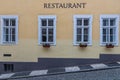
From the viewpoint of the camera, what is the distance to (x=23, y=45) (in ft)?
59.5

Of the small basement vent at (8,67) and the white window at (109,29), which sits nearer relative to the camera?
the white window at (109,29)

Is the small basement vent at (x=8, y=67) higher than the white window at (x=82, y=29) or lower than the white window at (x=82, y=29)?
lower

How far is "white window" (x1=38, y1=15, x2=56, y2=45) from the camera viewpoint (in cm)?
1786

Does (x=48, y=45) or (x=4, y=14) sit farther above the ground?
(x=4, y=14)

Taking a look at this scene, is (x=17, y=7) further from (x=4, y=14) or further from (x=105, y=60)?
(x=105, y=60)

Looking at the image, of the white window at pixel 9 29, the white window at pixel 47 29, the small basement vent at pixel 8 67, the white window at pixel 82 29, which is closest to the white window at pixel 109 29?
the white window at pixel 82 29

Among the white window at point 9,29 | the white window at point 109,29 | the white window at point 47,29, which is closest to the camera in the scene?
the white window at point 109,29

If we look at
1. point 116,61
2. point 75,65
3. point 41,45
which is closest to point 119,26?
point 116,61

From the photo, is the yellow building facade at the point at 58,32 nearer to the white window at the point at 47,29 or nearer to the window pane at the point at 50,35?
the white window at the point at 47,29

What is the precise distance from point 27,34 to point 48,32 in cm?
113

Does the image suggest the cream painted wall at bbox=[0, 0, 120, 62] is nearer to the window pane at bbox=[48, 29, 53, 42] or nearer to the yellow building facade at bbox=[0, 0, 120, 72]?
the yellow building facade at bbox=[0, 0, 120, 72]

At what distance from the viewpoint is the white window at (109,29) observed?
57.7 ft

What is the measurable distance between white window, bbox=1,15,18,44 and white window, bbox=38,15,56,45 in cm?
127

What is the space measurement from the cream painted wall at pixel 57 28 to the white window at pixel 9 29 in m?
0.22
